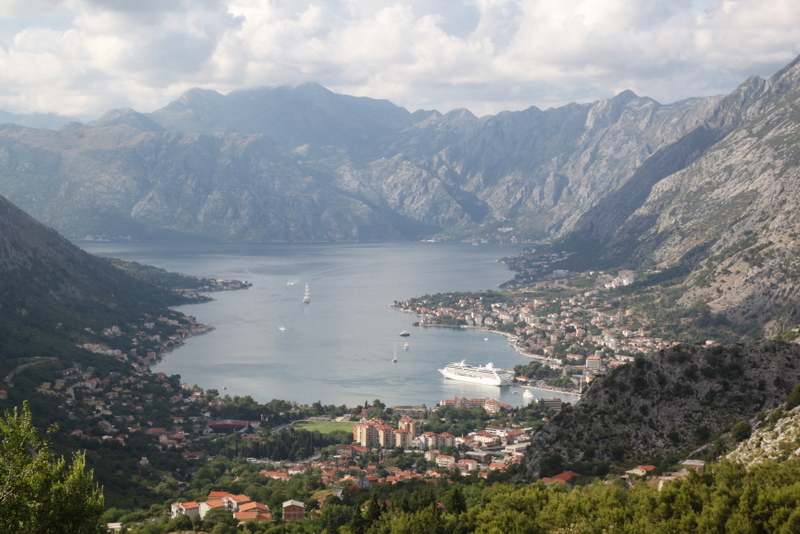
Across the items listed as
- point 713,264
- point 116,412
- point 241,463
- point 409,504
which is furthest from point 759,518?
point 713,264

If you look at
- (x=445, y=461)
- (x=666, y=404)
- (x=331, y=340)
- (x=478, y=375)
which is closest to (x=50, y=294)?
(x=331, y=340)

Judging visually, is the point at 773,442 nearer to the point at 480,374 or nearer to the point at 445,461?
the point at 445,461

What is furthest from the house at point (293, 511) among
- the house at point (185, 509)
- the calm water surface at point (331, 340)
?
the calm water surface at point (331, 340)

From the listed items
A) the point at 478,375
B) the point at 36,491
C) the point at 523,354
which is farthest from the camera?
the point at 523,354

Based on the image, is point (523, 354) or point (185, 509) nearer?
point (185, 509)

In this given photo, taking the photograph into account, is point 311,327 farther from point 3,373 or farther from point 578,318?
point 3,373
